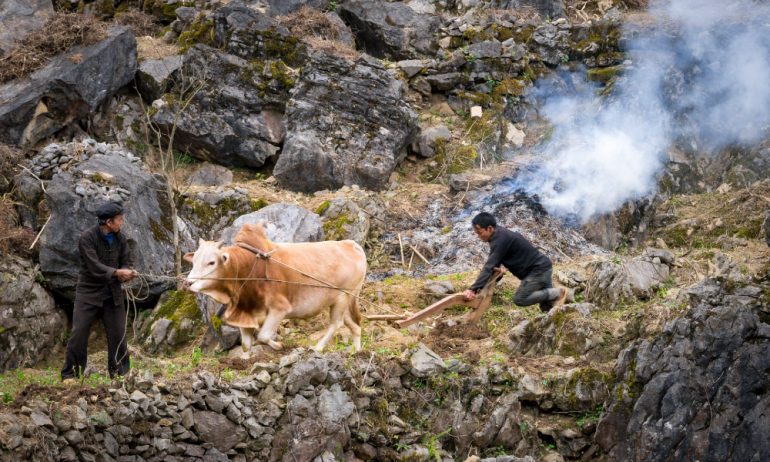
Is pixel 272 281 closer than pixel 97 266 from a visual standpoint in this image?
No

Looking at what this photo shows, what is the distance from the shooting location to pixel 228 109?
20734mm

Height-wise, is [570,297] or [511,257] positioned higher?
[511,257]

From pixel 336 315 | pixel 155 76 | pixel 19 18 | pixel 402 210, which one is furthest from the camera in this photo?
pixel 19 18

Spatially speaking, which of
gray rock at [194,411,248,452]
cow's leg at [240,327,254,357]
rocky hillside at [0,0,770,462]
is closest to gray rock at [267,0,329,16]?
rocky hillside at [0,0,770,462]

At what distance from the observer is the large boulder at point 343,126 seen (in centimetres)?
1936

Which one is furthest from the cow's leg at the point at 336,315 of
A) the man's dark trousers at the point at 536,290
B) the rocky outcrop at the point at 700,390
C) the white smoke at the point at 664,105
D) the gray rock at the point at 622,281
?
the white smoke at the point at 664,105

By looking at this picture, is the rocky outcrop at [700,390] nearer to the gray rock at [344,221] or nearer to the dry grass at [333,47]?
the gray rock at [344,221]

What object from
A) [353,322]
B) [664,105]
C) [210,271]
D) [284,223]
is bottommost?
[284,223]

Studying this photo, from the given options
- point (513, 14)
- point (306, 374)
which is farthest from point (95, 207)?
point (513, 14)

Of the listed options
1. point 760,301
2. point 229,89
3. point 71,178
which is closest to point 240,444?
point 760,301

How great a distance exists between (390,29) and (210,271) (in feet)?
47.2

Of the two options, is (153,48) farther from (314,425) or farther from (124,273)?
(314,425)

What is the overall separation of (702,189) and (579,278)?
772 centimetres

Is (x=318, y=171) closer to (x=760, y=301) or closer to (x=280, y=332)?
(x=280, y=332)
